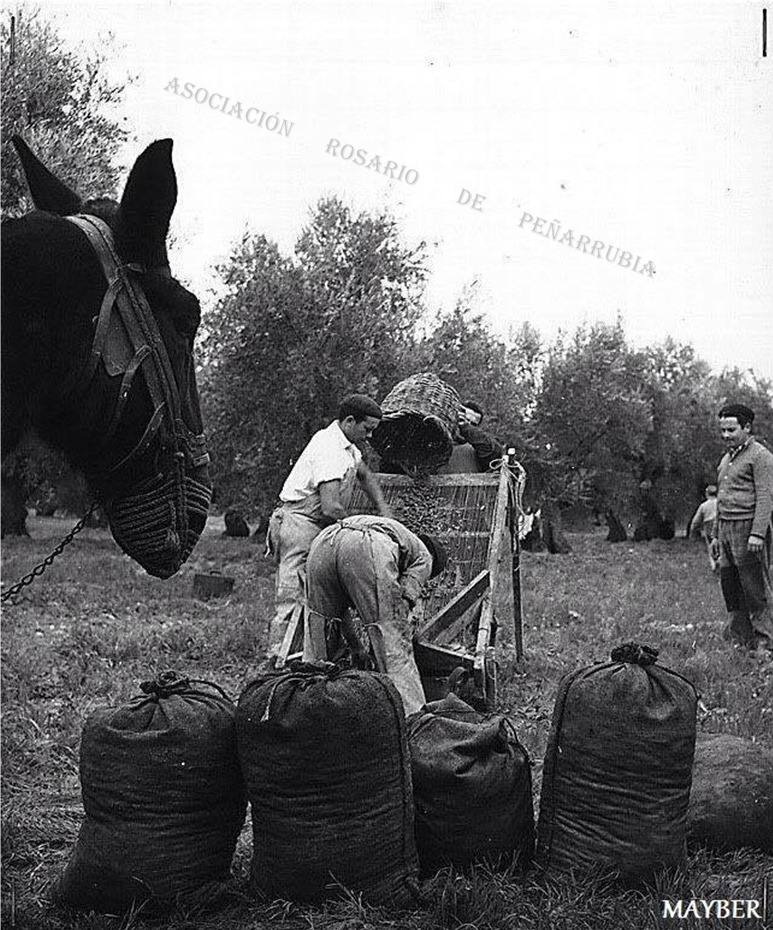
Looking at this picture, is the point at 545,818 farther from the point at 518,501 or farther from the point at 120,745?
the point at 518,501

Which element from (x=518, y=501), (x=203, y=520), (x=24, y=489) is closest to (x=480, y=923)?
(x=203, y=520)

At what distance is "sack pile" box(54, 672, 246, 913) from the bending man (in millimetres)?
1540

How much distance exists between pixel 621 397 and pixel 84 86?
76.3 ft

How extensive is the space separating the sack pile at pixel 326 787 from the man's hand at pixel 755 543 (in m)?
6.30

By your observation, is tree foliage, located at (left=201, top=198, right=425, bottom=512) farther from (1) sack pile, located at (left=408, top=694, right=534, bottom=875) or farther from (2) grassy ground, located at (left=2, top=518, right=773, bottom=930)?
(1) sack pile, located at (left=408, top=694, right=534, bottom=875)

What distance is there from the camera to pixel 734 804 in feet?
13.6

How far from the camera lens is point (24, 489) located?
27.6 meters

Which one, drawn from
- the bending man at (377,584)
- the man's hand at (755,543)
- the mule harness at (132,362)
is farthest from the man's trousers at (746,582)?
the mule harness at (132,362)

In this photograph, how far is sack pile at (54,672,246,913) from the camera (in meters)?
3.54

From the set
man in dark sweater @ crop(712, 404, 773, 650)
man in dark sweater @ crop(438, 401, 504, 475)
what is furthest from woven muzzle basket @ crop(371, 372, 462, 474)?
man in dark sweater @ crop(712, 404, 773, 650)

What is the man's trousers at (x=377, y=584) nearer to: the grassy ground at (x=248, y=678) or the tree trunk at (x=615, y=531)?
the grassy ground at (x=248, y=678)

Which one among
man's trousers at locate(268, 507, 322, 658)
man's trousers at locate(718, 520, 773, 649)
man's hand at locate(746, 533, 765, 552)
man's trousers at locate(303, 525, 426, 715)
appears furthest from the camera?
man's trousers at locate(718, 520, 773, 649)

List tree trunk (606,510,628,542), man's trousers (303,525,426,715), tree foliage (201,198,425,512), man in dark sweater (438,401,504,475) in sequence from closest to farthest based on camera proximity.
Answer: man's trousers (303,525,426,715) → man in dark sweater (438,401,504,475) → tree foliage (201,198,425,512) → tree trunk (606,510,628,542)

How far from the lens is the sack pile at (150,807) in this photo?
3.54 metres
